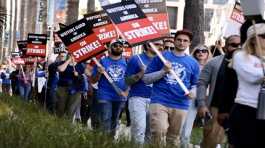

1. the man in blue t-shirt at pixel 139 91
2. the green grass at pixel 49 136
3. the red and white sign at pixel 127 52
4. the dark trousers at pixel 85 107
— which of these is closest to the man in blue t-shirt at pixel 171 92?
the man in blue t-shirt at pixel 139 91

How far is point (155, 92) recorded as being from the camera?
417 inches

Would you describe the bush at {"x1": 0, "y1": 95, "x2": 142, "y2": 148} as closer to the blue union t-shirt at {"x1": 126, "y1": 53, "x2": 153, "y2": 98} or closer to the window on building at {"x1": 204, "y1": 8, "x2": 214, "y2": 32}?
the blue union t-shirt at {"x1": 126, "y1": 53, "x2": 153, "y2": 98}

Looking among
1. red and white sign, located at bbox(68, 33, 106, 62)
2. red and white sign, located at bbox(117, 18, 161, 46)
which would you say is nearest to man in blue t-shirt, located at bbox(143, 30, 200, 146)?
red and white sign, located at bbox(117, 18, 161, 46)

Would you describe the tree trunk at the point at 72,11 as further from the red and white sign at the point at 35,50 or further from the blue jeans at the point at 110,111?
the blue jeans at the point at 110,111

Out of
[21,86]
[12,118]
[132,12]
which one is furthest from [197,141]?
[21,86]

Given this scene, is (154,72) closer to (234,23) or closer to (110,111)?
(110,111)

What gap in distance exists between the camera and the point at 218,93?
24.9ft

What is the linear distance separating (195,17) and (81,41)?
6.05m

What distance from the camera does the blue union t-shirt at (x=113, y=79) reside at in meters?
12.8

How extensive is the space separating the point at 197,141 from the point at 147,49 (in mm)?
3542

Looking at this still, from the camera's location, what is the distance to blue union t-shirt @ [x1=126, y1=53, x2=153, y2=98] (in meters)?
11.6

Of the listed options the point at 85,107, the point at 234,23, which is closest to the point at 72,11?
the point at 85,107

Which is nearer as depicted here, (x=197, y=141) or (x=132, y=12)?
(x=132, y=12)

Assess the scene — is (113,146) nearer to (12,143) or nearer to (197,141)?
(12,143)
